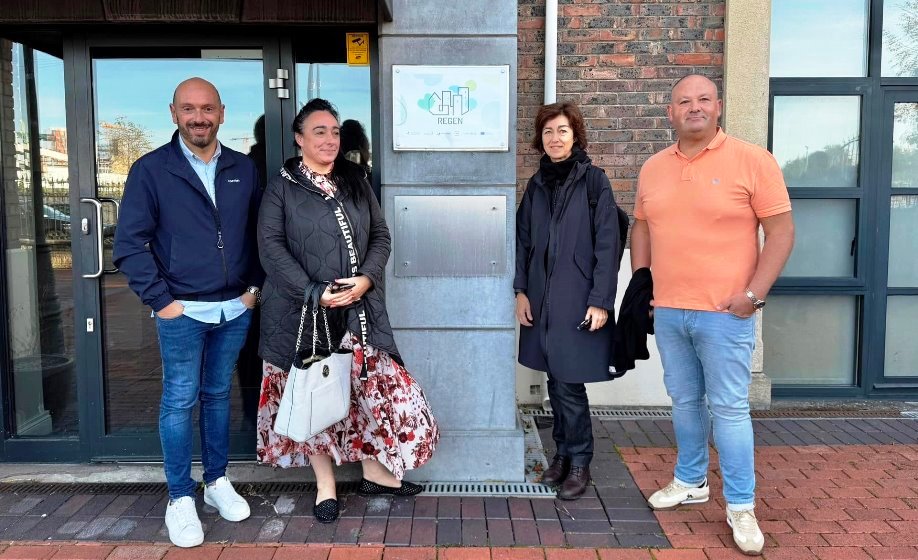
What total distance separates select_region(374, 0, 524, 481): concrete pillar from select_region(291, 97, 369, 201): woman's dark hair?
0.84ft

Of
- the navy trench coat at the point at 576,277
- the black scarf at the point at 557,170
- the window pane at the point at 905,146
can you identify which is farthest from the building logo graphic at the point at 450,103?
the window pane at the point at 905,146

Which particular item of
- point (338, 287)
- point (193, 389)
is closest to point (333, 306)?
point (338, 287)

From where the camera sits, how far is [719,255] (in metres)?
3.12

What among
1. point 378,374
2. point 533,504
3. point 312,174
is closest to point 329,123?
point 312,174

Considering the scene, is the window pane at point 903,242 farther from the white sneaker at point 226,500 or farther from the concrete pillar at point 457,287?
the white sneaker at point 226,500

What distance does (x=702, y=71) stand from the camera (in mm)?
5086

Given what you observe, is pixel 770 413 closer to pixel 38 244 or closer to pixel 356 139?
pixel 356 139

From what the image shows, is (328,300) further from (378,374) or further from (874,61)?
(874,61)

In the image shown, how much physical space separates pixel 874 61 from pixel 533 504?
4.29 m

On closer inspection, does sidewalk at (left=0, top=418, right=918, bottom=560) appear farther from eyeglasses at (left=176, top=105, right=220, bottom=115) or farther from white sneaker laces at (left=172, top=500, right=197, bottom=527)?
eyeglasses at (left=176, top=105, right=220, bottom=115)

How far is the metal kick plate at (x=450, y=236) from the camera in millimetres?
3682

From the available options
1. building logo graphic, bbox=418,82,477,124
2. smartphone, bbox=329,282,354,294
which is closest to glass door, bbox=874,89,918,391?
building logo graphic, bbox=418,82,477,124

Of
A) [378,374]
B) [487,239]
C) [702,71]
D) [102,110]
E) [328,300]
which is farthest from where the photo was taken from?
[702,71]

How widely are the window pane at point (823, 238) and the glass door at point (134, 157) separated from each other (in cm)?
397
